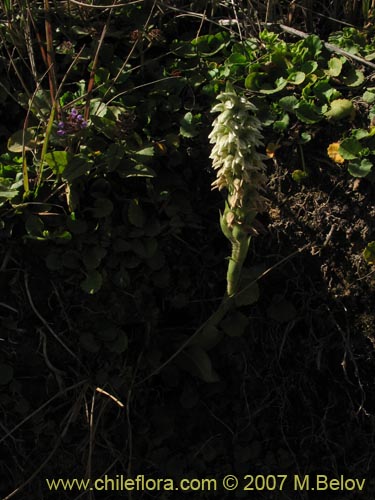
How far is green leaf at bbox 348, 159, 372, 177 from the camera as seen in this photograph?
6.93 feet

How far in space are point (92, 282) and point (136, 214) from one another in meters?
0.23

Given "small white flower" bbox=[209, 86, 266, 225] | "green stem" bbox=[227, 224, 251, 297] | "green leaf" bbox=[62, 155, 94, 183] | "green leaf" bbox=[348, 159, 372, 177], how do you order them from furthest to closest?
"green leaf" bbox=[348, 159, 372, 177] → "green leaf" bbox=[62, 155, 94, 183] → "green stem" bbox=[227, 224, 251, 297] → "small white flower" bbox=[209, 86, 266, 225]

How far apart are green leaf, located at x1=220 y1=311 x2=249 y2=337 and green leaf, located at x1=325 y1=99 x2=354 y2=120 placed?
668 mm

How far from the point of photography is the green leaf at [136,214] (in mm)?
2045

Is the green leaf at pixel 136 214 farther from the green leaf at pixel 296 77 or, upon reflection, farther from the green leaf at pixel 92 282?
the green leaf at pixel 296 77

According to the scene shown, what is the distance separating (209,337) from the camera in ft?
6.74

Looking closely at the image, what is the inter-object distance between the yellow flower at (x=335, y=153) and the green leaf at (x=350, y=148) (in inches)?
0.6

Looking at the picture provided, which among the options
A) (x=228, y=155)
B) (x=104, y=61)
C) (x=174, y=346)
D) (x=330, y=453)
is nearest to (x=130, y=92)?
(x=104, y=61)

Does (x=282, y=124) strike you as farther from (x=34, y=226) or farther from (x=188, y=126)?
(x=34, y=226)

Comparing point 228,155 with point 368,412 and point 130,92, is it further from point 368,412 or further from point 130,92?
point 368,412

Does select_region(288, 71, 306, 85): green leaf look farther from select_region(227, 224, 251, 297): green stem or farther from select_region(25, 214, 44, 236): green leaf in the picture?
select_region(25, 214, 44, 236): green leaf

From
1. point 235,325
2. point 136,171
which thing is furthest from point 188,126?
point 235,325

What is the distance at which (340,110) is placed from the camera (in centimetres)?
220

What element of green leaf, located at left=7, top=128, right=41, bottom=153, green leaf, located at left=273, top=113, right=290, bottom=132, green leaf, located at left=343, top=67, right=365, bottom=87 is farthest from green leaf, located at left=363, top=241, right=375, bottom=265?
green leaf, located at left=7, top=128, right=41, bottom=153
